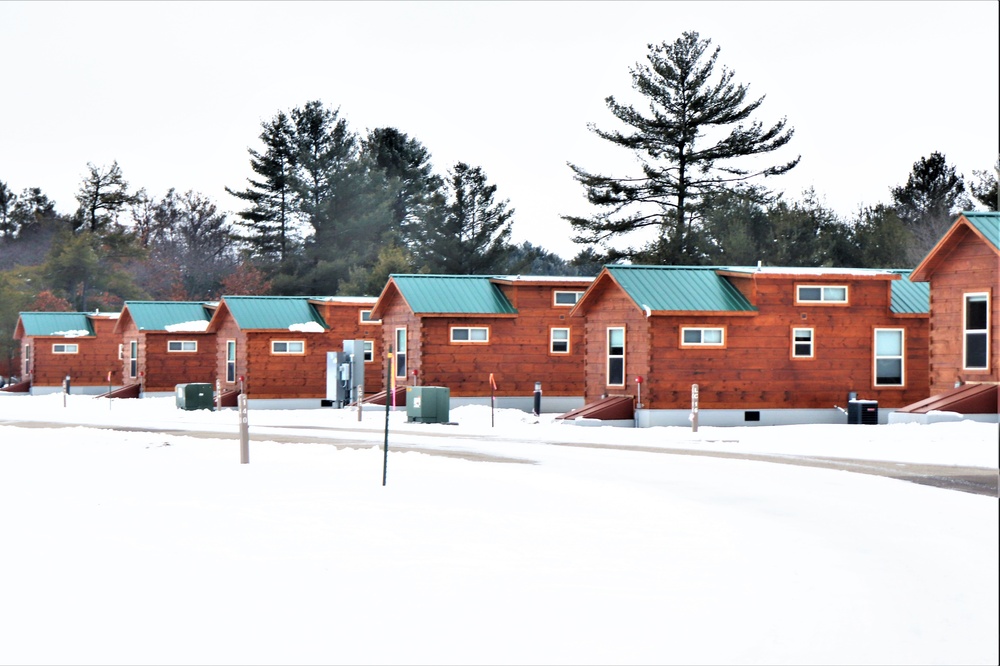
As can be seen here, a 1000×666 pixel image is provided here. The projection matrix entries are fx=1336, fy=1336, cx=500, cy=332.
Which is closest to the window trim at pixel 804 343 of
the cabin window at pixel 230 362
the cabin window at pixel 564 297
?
the cabin window at pixel 564 297

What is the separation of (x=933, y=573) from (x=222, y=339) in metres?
46.1

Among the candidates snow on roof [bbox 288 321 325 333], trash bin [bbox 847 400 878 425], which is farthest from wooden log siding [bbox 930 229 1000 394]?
snow on roof [bbox 288 321 325 333]

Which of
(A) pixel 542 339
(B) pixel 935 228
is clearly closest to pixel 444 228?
(B) pixel 935 228

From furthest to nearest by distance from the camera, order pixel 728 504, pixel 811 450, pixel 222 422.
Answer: pixel 222 422 < pixel 811 450 < pixel 728 504

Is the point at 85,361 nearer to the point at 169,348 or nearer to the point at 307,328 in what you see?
the point at 169,348

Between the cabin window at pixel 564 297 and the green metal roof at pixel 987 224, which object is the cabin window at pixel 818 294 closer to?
the green metal roof at pixel 987 224

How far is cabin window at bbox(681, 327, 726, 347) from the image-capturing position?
35938 millimetres

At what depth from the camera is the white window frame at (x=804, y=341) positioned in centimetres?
3675

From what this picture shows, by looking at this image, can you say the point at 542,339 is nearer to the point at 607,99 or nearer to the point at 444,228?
the point at 607,99

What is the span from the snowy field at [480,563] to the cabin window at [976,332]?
11069mm

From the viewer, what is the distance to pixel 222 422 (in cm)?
3903

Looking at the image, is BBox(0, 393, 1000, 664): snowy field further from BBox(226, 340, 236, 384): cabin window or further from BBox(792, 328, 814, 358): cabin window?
BBox(226, 340, 236, 384): cabin window

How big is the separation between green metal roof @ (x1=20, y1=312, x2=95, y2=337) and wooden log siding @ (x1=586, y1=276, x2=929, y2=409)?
40.1 metres

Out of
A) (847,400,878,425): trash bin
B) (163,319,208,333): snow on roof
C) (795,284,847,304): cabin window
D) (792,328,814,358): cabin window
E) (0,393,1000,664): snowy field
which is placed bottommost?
(0,393,1000,664): snowy field
